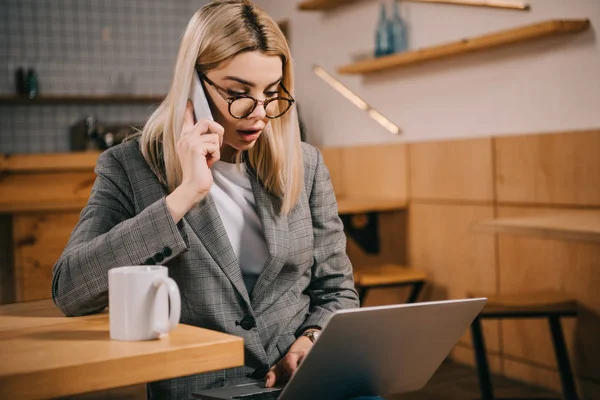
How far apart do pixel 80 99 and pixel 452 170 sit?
3.07m

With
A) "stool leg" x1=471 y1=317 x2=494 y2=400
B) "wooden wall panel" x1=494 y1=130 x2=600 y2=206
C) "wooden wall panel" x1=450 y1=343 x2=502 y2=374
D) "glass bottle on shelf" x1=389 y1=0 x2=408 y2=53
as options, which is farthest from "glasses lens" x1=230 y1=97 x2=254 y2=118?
"glass bottle on shelf" x1=389 y1=0 x2=408 y2=53

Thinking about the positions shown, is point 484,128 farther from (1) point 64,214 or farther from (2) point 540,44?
(1) point 64,214

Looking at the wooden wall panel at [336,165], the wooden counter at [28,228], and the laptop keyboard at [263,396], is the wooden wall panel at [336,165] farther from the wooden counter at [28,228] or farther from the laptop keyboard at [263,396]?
the laptop keyboard at [263,396]

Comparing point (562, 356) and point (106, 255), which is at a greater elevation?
point (106, 255)

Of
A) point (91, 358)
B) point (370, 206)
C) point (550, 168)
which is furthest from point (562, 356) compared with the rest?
point (91, 358)

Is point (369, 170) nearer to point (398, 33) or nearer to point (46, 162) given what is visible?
point (398, 33)

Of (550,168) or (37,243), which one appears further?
(550,168)

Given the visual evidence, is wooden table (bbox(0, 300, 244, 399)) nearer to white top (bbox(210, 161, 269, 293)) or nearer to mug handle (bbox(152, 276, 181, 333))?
mug handle (bbox(152, 276, 181, 333))

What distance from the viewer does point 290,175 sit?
1542 mm

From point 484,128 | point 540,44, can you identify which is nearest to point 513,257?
point 484,128

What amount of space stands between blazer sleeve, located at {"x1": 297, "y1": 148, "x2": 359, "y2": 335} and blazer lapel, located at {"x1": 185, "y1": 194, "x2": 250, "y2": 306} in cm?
23

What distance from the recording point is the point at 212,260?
4.63 feet

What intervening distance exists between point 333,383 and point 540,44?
104 inches

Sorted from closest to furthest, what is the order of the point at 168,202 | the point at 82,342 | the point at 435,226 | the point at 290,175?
the point at 82,342 < the point at 168,202 < the point at 290,175 < the point at 435,226
